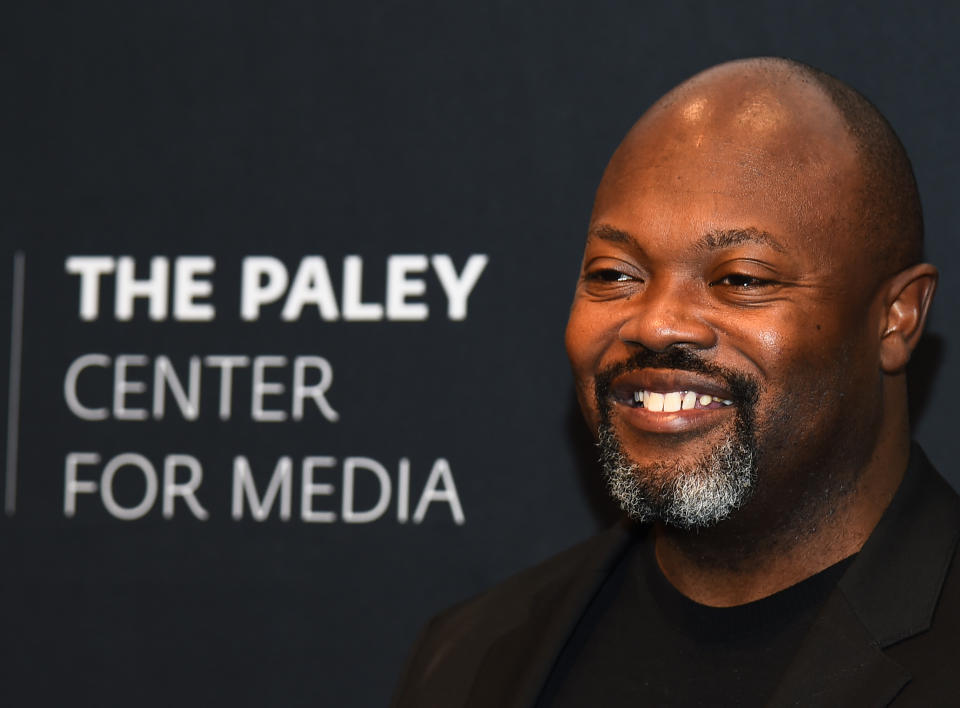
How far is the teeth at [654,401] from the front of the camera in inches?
63.6

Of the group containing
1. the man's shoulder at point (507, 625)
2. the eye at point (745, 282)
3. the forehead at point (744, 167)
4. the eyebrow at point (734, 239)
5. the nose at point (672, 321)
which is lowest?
the man's shoulder at point (507, 625)

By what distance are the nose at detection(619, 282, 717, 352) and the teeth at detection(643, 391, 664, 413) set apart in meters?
0.07

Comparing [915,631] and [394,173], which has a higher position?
[394,173]

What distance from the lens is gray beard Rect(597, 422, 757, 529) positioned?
5.18 ft

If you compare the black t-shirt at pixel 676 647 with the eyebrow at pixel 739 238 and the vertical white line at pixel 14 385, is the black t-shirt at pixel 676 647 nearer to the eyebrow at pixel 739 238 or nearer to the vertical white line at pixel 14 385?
the eyebrow at pixel 739 238

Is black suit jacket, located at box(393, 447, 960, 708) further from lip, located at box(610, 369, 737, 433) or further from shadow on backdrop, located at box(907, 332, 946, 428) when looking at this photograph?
shadow on backdrop, located at box(907, 332, 946, 428)

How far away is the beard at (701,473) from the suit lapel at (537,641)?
229mm

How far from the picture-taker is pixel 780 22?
2232mm

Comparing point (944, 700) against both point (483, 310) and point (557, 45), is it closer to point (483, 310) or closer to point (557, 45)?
point (483, 310)

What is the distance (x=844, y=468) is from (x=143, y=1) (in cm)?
164

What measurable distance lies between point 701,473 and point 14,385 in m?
1.48

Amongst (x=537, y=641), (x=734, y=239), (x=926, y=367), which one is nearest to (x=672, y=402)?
(x=734, y=239)

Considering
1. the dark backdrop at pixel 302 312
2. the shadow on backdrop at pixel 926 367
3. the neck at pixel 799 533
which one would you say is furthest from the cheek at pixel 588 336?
the shadow on backdrop at pixel 926 367

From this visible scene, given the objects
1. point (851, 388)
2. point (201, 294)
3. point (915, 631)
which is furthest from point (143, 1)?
point (915, 631)
